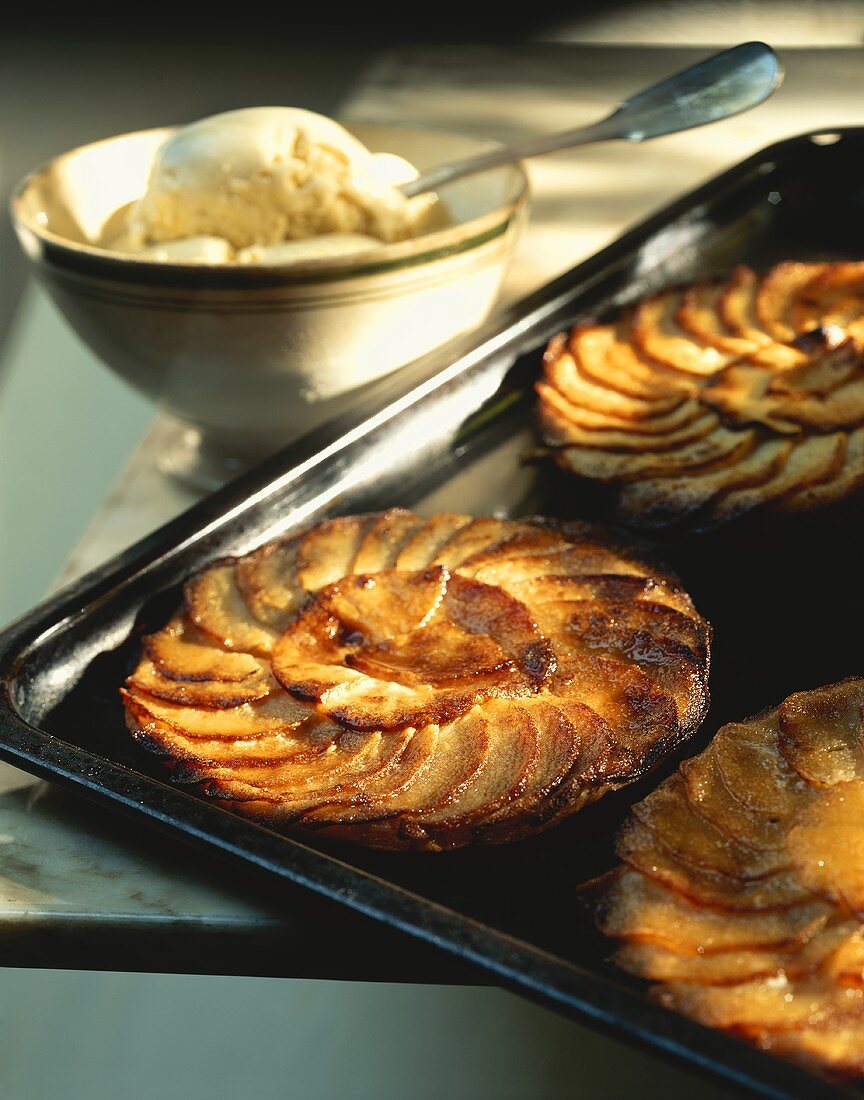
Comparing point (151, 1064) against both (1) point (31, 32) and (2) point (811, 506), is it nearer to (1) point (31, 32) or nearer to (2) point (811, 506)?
(2) point (811, 506)

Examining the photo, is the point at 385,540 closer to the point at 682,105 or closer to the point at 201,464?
the point at 201,464

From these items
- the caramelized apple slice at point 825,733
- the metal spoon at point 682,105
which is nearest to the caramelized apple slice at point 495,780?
the caramelized apple slice at point 825,733

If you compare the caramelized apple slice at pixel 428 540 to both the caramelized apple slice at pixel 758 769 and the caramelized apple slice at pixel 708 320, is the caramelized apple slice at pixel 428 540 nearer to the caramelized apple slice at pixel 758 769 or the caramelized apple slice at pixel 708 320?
the caramelized apple slice at pixel 758 769

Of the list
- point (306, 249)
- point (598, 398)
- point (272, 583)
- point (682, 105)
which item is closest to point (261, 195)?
point (306, 249)

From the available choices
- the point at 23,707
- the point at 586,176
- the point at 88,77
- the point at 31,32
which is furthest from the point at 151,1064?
the point at 31,32

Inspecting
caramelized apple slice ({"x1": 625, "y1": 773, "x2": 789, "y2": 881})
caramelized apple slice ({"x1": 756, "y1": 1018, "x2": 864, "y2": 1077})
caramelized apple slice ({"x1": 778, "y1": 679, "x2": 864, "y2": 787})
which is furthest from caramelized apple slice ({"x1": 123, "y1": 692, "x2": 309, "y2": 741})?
caramelized apple slice ({"x1": 756, "y1": 1018, "x2": 864, "y2": 1077})

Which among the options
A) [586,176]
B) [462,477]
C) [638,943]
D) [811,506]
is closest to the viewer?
[638,943]
